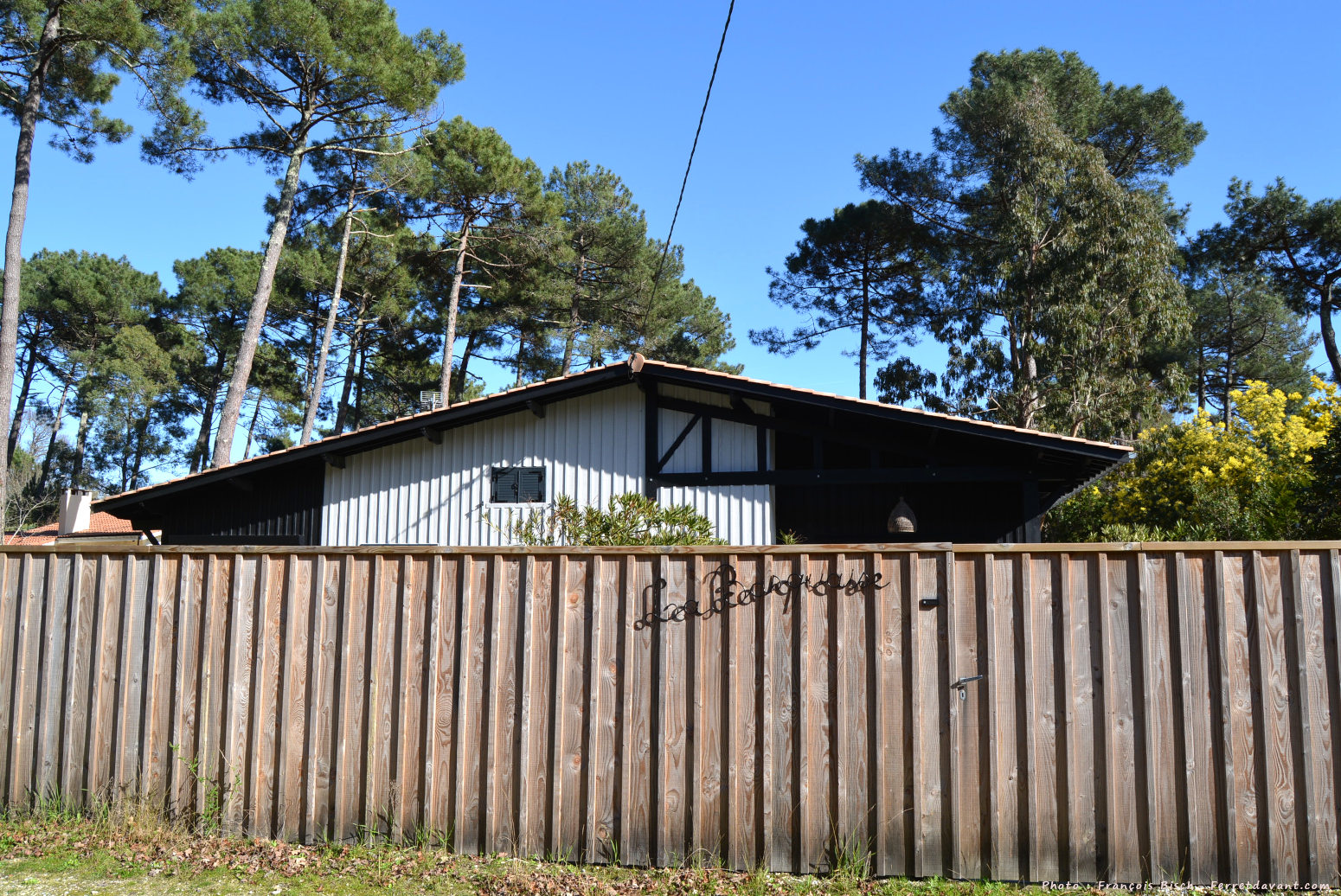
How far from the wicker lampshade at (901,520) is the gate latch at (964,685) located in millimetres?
4313

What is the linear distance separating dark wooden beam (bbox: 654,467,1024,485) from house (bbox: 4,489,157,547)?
515 inches

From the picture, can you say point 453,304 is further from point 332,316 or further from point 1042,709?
point 1042,709

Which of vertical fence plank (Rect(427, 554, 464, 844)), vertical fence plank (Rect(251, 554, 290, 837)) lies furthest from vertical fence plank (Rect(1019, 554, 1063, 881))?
vertical fence plank (Rect(251, 554, 290, 837))

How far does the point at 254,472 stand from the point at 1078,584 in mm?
9181

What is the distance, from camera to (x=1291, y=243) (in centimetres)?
2622

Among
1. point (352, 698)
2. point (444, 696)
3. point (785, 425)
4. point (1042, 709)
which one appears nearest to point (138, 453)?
point (785, 425)

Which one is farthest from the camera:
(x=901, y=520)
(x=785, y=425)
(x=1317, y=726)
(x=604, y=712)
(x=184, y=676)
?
(x=785, y=425)

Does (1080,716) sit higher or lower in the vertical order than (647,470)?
lower

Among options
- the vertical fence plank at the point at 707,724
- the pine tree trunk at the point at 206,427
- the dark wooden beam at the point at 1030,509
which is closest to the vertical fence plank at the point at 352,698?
the vertical fence plank at the point at 707,724

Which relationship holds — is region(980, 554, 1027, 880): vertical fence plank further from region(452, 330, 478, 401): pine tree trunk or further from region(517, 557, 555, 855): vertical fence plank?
region(452, 330, 478, 401): pine tree trunk

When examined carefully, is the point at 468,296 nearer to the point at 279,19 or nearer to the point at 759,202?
the point at 279,19

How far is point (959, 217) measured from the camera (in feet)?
91.5

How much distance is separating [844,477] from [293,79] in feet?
53.7

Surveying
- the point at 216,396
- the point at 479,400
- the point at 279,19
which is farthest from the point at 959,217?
the point at 216,396
